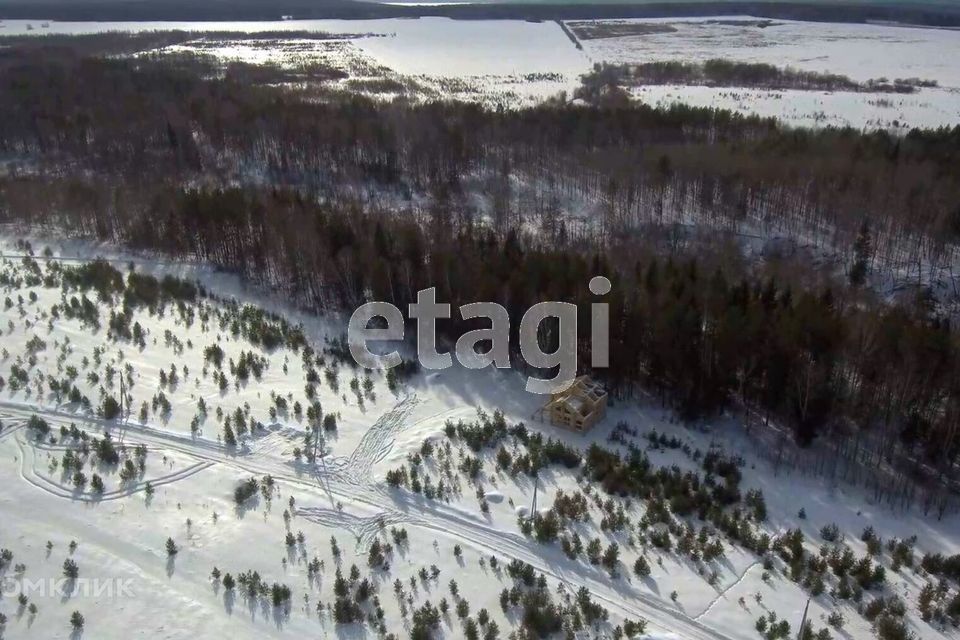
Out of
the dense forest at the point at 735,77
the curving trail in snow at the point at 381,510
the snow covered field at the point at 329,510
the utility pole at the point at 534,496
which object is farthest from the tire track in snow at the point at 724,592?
the dense forest at the point at 735,77

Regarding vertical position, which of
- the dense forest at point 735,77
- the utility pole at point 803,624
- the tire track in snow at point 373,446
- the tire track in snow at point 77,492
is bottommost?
the utility pole at point 803,624

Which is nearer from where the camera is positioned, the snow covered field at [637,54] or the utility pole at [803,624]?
the utility pole at [803,624]

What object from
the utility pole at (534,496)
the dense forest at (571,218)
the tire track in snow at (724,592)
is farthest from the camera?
the dense forest at (571,218)

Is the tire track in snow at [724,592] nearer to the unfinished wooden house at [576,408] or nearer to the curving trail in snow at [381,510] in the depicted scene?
the curving trail in snow at [381,510]

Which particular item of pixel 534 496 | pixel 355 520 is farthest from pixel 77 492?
pixel 534 496

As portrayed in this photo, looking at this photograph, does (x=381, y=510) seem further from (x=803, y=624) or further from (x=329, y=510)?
(x=803, y=624)

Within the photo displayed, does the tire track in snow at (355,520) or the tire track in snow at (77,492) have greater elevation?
the tire track in snow at (77,492)
